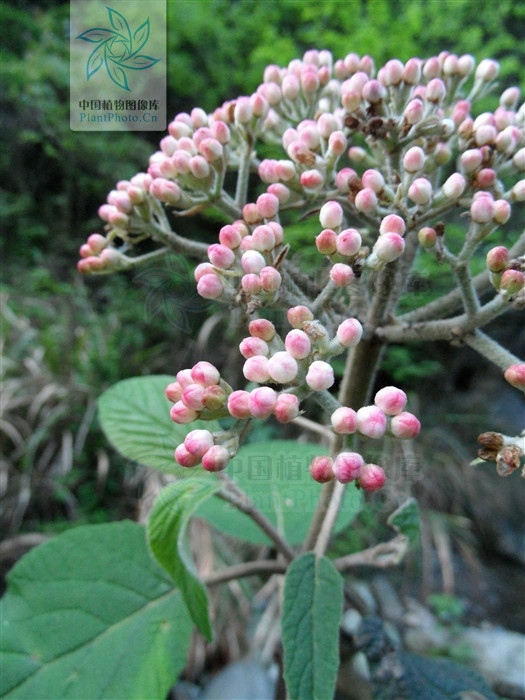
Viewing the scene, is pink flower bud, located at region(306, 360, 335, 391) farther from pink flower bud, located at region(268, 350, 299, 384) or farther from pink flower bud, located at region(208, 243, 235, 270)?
pink flower bud, located at region(208, 243, 235, 270)

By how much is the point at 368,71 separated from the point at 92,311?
2.61 m

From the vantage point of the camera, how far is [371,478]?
405mm

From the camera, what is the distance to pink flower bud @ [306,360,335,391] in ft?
1.34

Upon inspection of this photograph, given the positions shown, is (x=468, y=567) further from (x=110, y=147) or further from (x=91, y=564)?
(x=110, y=147)

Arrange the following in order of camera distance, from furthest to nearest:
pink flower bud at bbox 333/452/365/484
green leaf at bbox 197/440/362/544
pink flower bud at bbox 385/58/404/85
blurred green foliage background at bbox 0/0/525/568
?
blurred green foliage background at bbox 0/0/525/568 → green leaf at bbox 197/440/362/544 → pink flower bud at bbox 385/58/404/85 → pink flower bud at bbox 333/452/365/484

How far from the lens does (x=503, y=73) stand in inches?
113

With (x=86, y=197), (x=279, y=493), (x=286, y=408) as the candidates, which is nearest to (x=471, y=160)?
(x=286, y=408)

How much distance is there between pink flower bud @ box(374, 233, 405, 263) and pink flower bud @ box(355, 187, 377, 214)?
62 millimetres

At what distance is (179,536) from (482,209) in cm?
46

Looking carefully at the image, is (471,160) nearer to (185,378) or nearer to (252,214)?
(252,214)

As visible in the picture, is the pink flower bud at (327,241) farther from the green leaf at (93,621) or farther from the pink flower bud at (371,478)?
the green leaf at (93,621)

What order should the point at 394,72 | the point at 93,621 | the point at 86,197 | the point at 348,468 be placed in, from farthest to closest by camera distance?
the point at 86,197 → the point at 93,621 → the point at 394,72 → the point at 348,468

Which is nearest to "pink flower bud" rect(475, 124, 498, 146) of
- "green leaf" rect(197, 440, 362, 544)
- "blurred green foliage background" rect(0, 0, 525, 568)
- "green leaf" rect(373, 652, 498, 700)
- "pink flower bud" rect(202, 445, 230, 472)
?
"pink flower bud" rect(202, 445, 230, 472)

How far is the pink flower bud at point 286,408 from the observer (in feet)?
1.32
